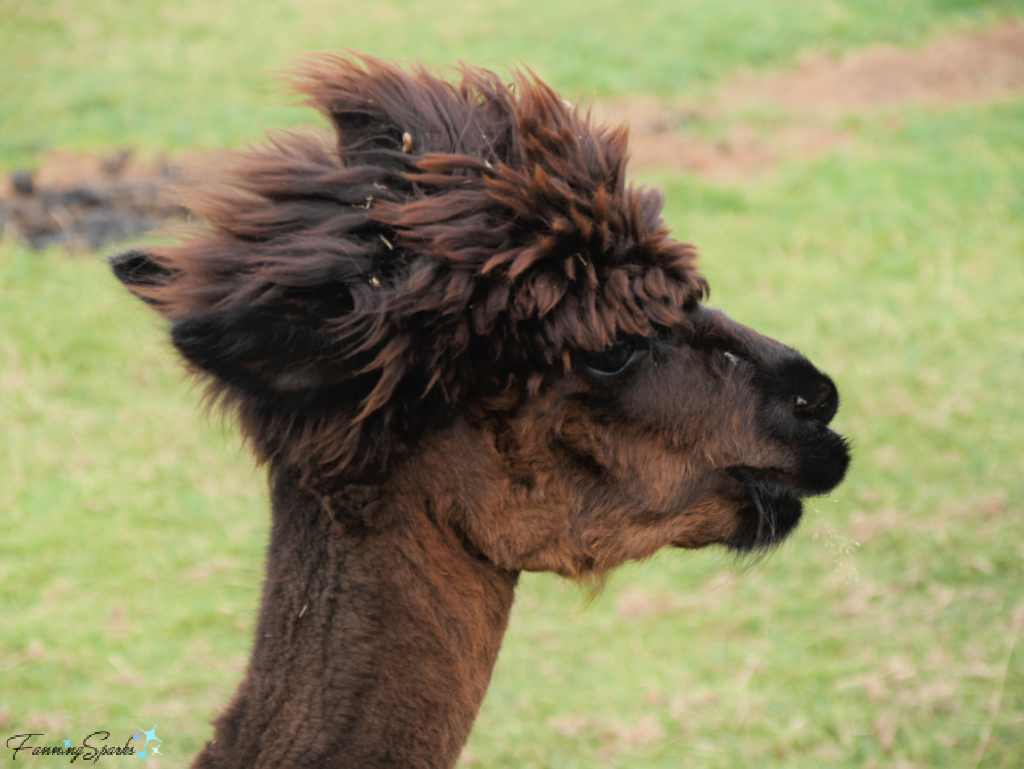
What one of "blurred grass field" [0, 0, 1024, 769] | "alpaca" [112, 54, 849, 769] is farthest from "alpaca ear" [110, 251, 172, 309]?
"blurred grass field" [0, 0, 1024, 769]

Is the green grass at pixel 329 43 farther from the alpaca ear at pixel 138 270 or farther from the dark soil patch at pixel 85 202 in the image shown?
the alpaca ear at pixel 138 270

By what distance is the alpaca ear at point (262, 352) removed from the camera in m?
1.53

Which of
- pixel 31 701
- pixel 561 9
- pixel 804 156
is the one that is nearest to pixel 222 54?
pixel 561 9

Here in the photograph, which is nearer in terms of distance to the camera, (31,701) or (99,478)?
(31,701)

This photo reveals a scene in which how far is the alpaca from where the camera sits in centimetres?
186

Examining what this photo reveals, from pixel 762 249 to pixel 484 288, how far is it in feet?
22.3

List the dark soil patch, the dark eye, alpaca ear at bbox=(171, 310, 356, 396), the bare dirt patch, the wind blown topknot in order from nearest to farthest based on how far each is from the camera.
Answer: alpaca ear at bbox=(171, 310, 356, 396)
the wind blown topknot
the dark eye
the dark soil patch
the bare dirt patch

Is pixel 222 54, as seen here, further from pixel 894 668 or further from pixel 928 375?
pixel 894 668

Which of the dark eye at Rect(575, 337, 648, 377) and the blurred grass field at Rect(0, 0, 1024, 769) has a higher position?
the dark eye at Rect(575, 337, 648, 377)

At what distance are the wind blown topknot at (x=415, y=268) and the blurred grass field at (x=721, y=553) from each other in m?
0.25

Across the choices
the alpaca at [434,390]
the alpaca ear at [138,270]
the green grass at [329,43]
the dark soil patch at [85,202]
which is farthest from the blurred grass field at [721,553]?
the green grass at [329,43]

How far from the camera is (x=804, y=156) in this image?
9.90 meters

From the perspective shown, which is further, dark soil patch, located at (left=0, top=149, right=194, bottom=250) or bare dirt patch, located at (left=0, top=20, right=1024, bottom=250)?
bare dirt patch, located at (left=0, top=20, right=1024, bottom=250)

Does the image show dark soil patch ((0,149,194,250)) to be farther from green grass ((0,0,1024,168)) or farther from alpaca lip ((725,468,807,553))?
alpaca lip ((725,468,807,553))
